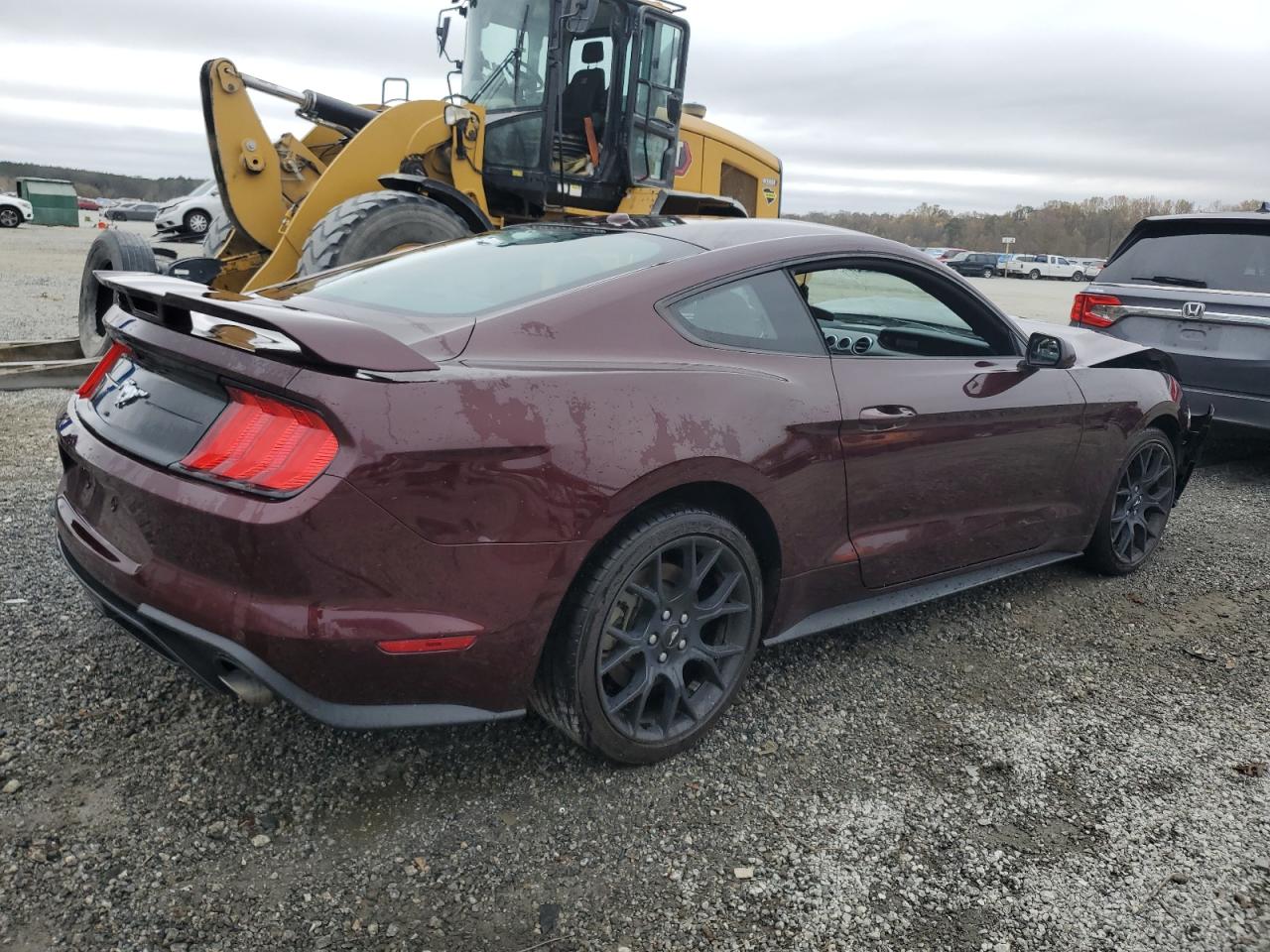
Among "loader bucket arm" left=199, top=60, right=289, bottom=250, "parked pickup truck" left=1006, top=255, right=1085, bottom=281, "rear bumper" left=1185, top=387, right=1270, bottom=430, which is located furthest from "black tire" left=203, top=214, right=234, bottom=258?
"parked pickup truck" left=1006, top=255, right=1085, bottom=281

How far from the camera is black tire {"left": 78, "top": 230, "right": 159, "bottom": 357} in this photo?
711cm

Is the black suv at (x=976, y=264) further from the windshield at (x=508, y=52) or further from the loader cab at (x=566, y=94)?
the windshield at (x=508, y=52)

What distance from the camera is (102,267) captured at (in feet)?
25.2

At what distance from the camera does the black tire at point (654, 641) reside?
8.03 ft

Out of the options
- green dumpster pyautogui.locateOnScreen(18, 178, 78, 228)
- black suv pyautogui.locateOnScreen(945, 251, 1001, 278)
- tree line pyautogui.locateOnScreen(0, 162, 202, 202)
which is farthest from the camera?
tree line pyautogui.locateOnScreen(0, 162, 202, 202)

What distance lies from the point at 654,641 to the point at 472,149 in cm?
542

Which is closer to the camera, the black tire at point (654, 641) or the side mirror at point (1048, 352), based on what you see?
the black tire at point (654, 641)

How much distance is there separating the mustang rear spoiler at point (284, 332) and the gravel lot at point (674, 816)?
1134 millimetres

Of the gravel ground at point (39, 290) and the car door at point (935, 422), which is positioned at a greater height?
the car door at point (935, 422)

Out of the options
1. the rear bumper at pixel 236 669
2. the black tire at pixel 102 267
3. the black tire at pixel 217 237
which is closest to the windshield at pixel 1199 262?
the rear bumper at pixel 236 669

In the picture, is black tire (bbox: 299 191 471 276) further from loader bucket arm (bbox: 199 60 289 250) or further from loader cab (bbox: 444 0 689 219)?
loader cab (bbox: 444 0 689 219)

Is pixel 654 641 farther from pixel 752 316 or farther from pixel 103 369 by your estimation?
pixel 103 369

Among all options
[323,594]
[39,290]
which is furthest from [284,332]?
[39,290]

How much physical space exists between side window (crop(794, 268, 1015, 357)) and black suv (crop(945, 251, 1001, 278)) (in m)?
47.7
